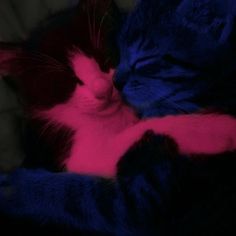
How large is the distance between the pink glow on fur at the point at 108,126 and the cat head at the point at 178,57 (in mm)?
30

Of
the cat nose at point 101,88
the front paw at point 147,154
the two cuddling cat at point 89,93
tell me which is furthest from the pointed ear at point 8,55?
the front paw at point 147,154

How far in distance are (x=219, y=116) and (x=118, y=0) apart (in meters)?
0.31

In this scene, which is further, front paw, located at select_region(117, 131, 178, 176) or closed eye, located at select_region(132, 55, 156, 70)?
closed eye, located at select_region(132, 55, 156, 70)

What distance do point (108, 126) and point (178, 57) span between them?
15 centimetres

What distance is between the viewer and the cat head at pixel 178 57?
56cm

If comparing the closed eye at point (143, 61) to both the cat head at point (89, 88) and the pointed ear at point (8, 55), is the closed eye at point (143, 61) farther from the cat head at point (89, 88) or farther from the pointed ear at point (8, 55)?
the pointed ear at point (8, 55)

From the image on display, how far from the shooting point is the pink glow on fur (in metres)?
0.56

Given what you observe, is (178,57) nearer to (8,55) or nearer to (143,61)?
(143,61)

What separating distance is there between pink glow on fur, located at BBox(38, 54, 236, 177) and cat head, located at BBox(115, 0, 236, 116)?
30 millimetres

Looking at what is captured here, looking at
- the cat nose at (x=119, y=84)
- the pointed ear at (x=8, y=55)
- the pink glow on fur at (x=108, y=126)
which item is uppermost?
the pointed ear at (x=8, y=55)

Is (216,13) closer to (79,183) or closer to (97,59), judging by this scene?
(97,59)

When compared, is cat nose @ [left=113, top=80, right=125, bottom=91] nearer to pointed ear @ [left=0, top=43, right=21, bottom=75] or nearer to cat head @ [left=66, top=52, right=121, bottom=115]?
cat head @ [left=66, top=52, right=121, bottom=115]

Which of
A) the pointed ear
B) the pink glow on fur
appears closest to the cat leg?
the pink glow on fur

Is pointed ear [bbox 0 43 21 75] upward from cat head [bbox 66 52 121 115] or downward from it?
upward
